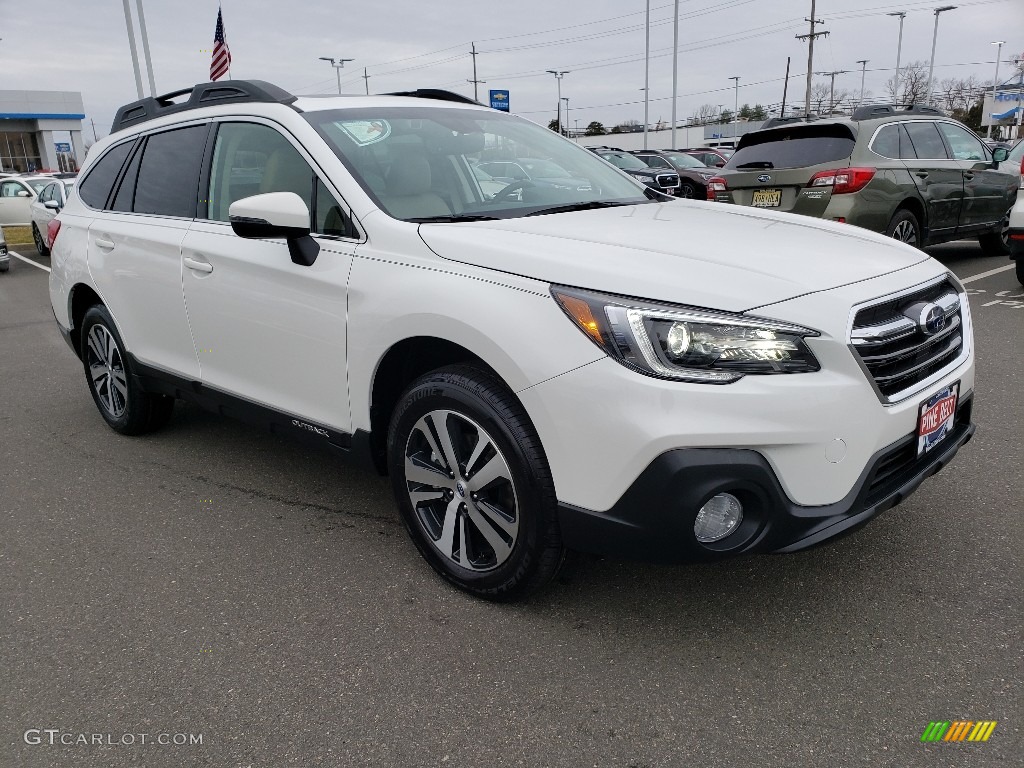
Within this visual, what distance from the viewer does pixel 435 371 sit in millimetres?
2750

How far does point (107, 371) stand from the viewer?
473 centimetres

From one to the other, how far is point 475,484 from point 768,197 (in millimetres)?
6914

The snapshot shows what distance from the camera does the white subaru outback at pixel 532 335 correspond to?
2229mm

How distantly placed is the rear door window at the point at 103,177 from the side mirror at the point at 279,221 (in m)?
1.95

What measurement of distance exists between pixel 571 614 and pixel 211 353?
201cm

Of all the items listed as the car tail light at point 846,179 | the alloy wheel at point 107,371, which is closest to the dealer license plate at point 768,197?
the car tail light at point 846,179

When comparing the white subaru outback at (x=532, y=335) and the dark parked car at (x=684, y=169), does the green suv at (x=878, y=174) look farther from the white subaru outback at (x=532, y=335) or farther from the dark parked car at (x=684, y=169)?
the dark parked car at (x=684, y=169)

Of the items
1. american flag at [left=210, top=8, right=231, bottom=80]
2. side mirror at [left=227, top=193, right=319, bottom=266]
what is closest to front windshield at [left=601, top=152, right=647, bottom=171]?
american flag at [left=210, top=8, right=231, bottom=80]

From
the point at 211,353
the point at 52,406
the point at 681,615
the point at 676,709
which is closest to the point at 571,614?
the point at 681,615

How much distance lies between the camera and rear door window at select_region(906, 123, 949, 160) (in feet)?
29.3

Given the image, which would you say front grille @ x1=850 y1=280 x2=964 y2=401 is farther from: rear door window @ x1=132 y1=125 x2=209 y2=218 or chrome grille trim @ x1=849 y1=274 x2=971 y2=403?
rear door window @ x1=132 y1=125 x2=209 y2=218

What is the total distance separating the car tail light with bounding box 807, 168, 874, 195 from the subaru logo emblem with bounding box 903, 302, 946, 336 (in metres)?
5.97

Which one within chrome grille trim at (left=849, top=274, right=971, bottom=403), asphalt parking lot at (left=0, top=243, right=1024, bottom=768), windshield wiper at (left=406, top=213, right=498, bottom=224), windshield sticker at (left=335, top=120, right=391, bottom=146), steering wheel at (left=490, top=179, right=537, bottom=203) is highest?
windshield sticker at (left=335, top=120, right=391, bottom=146)

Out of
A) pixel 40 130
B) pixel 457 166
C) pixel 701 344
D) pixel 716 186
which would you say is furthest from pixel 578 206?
pixel 40 130
